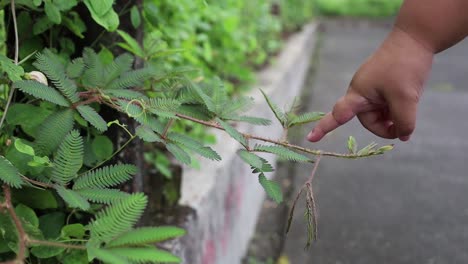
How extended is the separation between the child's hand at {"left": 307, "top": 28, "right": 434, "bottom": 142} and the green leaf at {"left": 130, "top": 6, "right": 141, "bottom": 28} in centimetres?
55

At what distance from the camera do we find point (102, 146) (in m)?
1.30

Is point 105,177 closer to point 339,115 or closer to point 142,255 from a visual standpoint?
point 142,255

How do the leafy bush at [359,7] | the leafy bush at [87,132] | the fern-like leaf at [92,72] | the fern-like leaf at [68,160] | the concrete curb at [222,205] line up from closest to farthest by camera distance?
the leafy bush at [87,132]
the fern-like leaf at [68,160]
the fern-like leaf at [92,72]
the concrete curb at [222,205]
the leafy bush at [359,7]

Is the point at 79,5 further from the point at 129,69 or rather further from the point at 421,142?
the point at 421,142

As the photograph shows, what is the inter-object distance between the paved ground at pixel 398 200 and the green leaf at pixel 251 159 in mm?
1936

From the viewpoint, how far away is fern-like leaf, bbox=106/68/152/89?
1.20 metres

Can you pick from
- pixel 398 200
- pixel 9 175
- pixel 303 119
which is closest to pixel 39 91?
pixel 9 175

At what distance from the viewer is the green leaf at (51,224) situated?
1216 mm

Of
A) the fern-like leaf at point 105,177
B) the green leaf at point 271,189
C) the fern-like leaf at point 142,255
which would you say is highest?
the green leaf at point 271,189

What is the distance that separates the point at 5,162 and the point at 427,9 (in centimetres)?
87

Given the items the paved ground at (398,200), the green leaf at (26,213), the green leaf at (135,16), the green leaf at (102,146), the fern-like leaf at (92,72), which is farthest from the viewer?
the paved ground at (398,200)

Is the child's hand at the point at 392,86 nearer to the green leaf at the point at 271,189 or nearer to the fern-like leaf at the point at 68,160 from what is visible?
the green leaf at the point at 271,189

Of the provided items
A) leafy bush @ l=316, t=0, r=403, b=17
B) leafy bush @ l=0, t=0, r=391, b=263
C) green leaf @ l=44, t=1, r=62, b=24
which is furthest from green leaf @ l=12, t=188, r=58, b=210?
leafy bush @ l=316, t=0, r=403, b=17

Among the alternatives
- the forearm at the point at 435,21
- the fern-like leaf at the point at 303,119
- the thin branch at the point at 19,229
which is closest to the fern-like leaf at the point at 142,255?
the thin branch at the point at 19,229
